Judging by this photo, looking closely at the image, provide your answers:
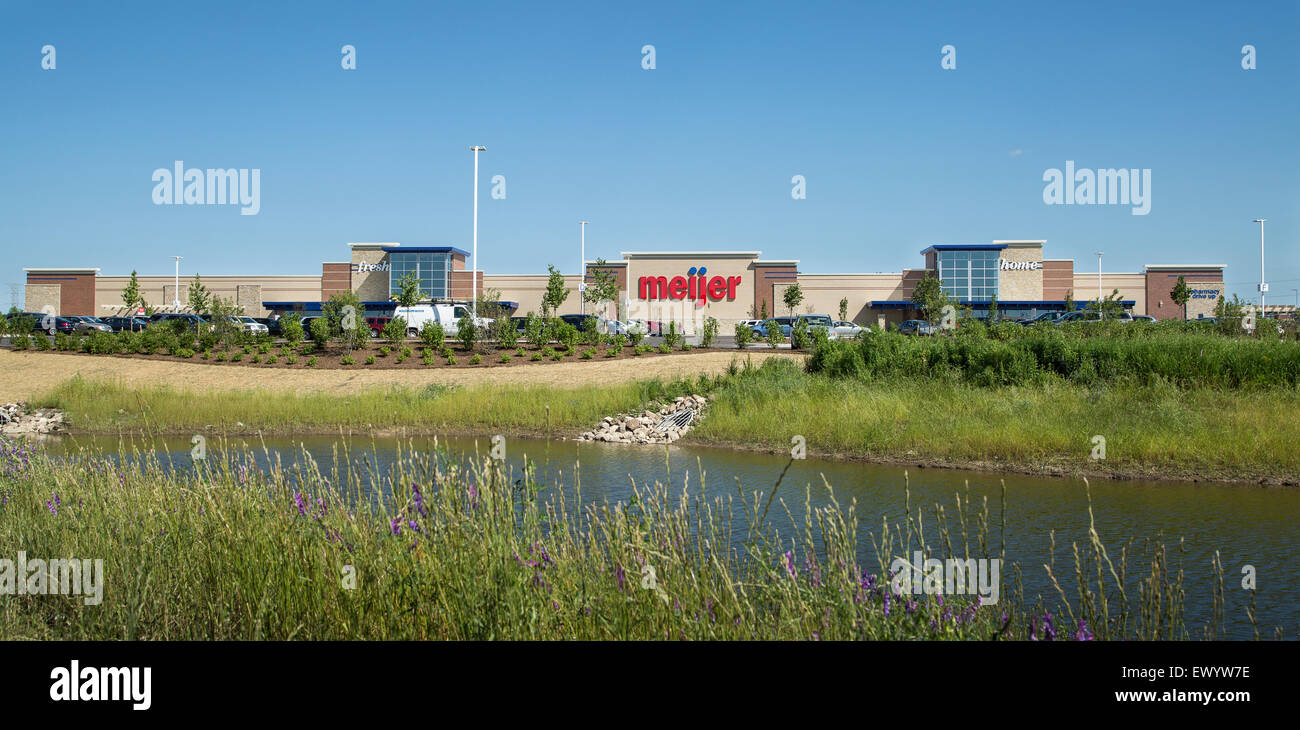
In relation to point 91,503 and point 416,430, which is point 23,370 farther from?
point 91,503

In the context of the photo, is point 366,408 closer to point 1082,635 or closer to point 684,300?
point 1082,635

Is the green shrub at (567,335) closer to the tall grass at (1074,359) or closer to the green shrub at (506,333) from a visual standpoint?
the green shrub at (506,333)

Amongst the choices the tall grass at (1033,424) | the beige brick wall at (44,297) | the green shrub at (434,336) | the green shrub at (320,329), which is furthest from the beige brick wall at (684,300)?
the beige brick wall at (44,297)

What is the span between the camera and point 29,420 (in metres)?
20.9

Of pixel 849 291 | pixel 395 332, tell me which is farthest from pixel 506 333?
pixel 849 291

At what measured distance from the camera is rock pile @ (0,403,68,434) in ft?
65.5

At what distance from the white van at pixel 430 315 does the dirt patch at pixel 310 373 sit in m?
14.4

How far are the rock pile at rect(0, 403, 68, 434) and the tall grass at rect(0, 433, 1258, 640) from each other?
16.1m

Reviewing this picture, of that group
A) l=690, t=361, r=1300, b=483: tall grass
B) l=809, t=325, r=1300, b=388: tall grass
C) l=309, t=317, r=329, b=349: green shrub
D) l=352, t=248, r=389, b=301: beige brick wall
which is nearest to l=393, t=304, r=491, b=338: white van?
l=309, t=317, r=329, b=349: green shrub

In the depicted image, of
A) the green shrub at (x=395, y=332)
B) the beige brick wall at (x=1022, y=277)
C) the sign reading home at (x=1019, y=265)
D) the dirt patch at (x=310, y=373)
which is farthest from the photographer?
the beige brick wall at (x=1022, y=277)

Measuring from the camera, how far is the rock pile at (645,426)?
18825 mm

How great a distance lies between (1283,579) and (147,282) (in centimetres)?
7684

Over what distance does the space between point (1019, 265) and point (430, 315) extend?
148 feet
